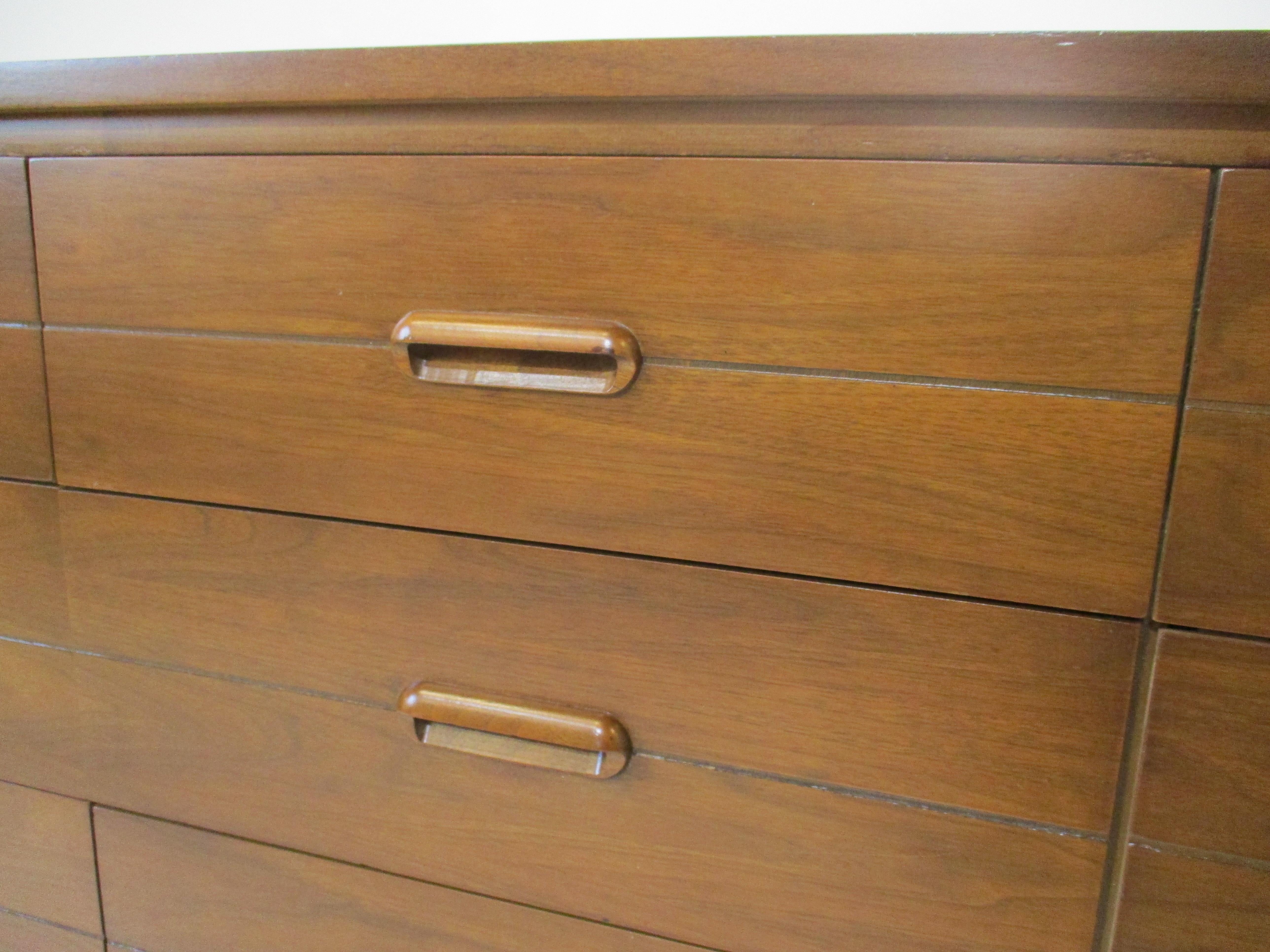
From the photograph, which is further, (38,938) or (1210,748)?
(38,938)

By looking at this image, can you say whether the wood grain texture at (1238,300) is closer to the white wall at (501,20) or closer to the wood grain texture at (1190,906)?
the wood grain texture at (1190,906)

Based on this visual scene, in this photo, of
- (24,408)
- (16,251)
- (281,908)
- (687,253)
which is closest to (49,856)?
(281,908)

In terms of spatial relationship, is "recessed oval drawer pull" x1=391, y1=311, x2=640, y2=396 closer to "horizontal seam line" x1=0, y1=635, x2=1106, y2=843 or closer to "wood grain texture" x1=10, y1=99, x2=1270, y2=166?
"wood grain texture" x1=10, y1=99, x2=1270, y2=166

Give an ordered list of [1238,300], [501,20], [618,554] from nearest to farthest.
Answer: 1. [1238,300]
2. [618,554]
3. [501,20]

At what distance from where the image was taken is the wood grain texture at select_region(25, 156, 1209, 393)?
1.32 ft

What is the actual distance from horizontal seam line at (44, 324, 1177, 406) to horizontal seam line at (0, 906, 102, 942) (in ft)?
1.79

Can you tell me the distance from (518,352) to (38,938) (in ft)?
2.28

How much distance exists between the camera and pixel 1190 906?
44 centimetres

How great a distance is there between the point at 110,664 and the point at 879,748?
1.88 feet

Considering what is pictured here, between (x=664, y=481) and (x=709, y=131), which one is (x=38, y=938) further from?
(x=709, y=131)

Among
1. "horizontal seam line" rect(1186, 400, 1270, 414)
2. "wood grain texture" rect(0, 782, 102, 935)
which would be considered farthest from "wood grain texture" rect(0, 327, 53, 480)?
Answer: "horizontal seam line" rect(1186, 400, 1270, 414)

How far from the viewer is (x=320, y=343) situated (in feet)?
1.71

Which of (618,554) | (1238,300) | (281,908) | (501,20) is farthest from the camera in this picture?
(501,20)

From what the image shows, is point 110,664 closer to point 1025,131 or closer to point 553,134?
point 553,134
